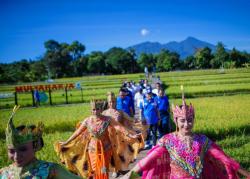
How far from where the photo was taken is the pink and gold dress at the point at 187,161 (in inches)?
146

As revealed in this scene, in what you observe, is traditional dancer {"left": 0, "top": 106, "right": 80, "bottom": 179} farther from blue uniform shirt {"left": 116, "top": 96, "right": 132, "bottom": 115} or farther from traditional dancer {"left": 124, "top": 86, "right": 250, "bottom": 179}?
blue uniform shirt {"left": 116, "top": 96, "right": 132, "bottom": 115}

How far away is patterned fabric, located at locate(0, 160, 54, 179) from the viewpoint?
3109mm

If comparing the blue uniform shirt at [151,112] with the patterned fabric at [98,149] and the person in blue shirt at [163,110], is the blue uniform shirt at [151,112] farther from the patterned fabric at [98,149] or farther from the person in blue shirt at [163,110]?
the patterned fabric at [98,149]

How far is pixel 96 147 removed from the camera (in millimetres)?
5992

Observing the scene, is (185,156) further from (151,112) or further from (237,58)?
(237,58)

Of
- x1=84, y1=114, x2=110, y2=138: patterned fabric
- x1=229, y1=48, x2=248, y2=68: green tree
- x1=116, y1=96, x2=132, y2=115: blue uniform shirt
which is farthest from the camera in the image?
x1=229, y1=48, x2=248, y2=68: green tree

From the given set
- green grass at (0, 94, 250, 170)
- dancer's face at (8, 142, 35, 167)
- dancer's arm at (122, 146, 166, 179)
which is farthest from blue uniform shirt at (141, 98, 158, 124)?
dancer's face at (8, 142, 35, 167)

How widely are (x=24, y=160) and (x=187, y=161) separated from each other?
1.80 m

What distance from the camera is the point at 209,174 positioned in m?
3.98

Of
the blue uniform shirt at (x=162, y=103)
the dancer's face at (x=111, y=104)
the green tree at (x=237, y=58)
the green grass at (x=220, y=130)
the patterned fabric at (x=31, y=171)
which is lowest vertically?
the green grass at (x=220, y=130)

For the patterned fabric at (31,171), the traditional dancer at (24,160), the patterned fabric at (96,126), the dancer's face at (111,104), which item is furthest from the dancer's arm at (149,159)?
the dancer's face at (111,104)

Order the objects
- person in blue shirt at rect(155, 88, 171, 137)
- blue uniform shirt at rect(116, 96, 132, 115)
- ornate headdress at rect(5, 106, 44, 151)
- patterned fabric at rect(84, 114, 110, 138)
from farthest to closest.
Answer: blue uniform shirt at rect(116, 96, 132, 115) → person in blue shirt at rect(155, 88, 171, 137) → patterned fabric at rect(84, 114, 110, 138) → ornate headdress at rect(5, 106, 44, 151)

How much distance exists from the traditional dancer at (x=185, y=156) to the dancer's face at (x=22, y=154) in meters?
1.20

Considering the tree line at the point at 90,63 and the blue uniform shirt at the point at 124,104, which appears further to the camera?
the tree line at the point at 90,63
